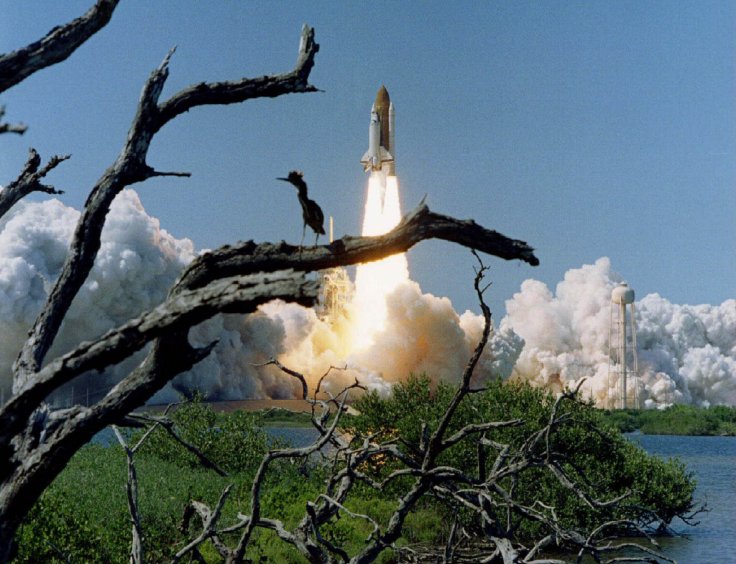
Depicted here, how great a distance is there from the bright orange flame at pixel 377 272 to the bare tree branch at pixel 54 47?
186ft

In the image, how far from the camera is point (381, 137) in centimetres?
7169

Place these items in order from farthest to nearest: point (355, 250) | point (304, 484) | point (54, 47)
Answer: point (304, 484) < point (54, 47) < point (355, 250)

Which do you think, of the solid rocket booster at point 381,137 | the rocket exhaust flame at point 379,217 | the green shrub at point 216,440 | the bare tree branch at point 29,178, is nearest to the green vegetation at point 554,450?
the green shrub at point 216,440

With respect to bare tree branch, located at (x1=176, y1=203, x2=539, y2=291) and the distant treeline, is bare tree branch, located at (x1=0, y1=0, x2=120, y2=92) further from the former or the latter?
the distant treeline

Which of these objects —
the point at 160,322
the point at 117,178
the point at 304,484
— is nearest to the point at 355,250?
the point at 160,322

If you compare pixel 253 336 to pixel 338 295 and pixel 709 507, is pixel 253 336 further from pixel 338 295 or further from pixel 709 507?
pixel 709 507

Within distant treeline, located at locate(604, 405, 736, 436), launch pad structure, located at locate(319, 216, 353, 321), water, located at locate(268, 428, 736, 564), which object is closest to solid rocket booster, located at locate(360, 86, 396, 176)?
launch pad structure, located at locate(319, 216, 353, 321)

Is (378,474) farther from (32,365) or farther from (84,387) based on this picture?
(84,387)

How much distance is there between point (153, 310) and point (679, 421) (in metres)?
80.0

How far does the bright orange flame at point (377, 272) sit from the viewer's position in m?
67.9

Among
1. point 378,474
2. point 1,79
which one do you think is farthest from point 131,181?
point 378,474

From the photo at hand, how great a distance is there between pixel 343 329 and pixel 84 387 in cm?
2319

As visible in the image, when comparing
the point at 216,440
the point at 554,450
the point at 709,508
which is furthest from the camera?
the point at 709,508

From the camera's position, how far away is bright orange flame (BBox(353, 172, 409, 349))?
67875 mm
